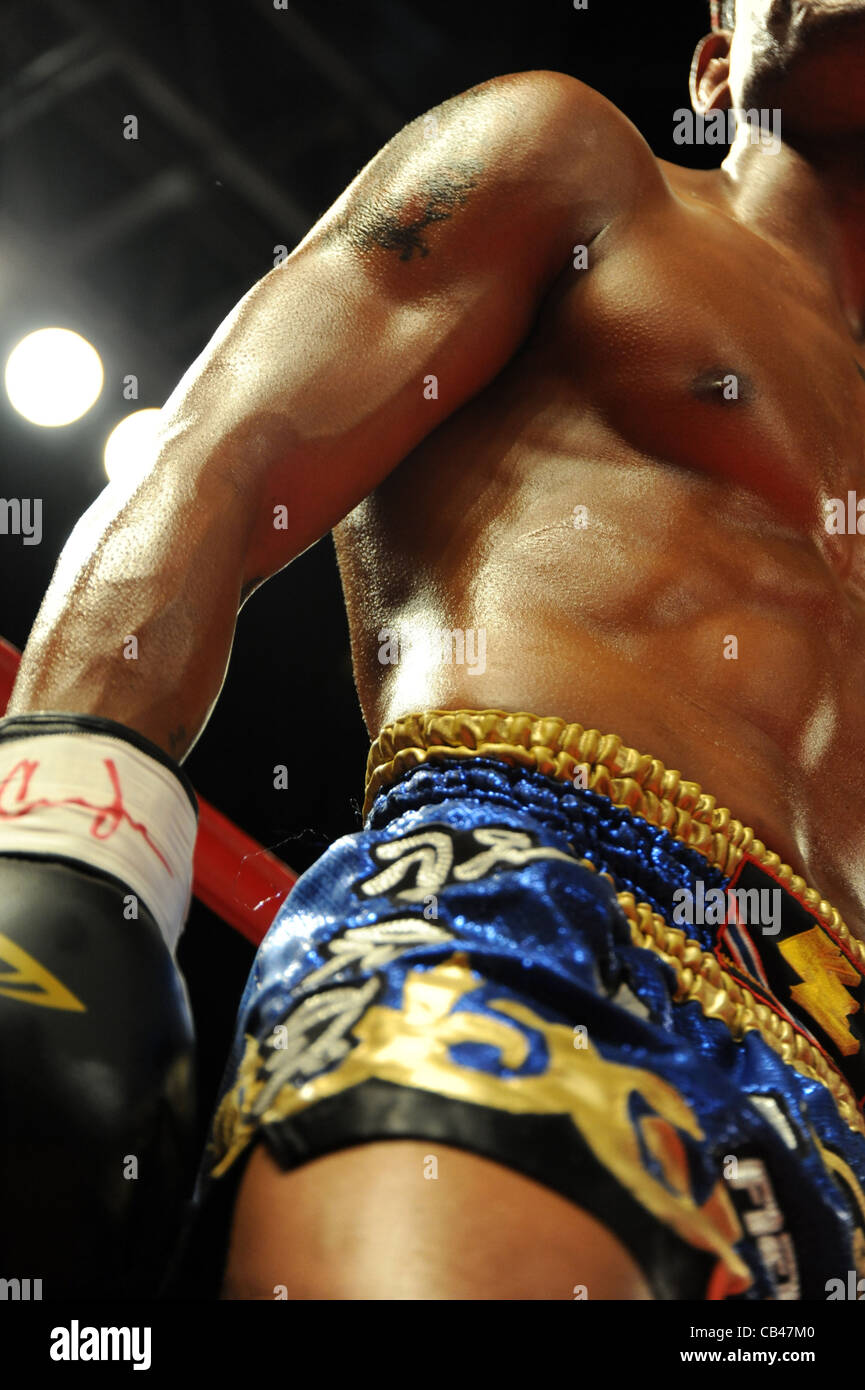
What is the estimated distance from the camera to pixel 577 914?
1.93 ft

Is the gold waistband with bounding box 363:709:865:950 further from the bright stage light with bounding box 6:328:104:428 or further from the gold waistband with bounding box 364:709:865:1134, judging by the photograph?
the bright stage light with bounding box 6:328:104:428

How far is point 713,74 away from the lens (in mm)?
1229

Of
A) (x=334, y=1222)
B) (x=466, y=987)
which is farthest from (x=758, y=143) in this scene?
(x=334, y=1222)

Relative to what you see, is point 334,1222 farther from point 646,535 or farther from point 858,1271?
point 646,535

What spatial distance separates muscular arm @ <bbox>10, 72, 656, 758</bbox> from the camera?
1.96ft

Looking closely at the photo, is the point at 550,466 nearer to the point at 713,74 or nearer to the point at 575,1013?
the point at 575,1013

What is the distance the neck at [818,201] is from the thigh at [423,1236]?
0.82m

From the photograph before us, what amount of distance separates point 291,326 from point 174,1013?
0.39m

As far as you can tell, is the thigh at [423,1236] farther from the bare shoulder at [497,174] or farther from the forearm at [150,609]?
the bare shoulder at [497,174]

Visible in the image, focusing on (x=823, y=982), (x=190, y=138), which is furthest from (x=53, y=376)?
(x=823, y=982)

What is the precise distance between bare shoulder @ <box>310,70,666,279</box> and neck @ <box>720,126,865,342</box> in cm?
25

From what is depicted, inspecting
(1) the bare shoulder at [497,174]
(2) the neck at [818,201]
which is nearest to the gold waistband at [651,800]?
(1) the bare shoulder at [497,174]

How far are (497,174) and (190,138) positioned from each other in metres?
1.75

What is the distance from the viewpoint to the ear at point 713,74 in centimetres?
121
